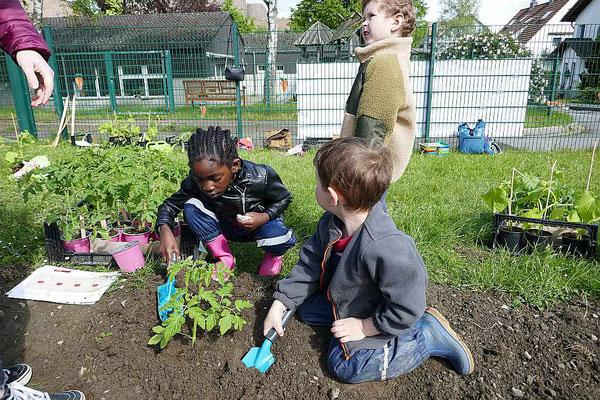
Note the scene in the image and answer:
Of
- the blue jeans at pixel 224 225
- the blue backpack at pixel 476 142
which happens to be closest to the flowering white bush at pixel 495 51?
the blue backpack at pixel 476 142

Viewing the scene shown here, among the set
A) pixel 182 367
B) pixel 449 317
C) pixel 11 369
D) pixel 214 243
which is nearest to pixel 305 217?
pixel 214 243

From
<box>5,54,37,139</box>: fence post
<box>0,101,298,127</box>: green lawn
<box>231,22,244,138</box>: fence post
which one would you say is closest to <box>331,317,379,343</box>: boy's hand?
<box>231,22,244,138</box>: fence post

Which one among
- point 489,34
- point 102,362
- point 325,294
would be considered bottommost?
point 102,362

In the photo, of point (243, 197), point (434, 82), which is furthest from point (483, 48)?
point (243, 197)

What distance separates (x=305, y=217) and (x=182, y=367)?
1.98 m

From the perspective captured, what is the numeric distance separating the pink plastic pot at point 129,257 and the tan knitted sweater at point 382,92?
60.4 inches

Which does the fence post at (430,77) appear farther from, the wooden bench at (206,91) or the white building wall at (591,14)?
the white building wall at (591,14)

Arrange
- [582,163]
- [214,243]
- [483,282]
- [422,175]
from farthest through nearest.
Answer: [582,163] < [422,175] < [214,243] < [483,282]

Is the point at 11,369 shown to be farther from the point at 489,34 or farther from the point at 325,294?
the point at 489,34

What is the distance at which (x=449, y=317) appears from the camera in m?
2.13

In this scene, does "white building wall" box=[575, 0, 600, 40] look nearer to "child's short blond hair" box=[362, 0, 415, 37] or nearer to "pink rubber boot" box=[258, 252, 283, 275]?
"child's short blond hair" box=[362, 0, 415, 37]

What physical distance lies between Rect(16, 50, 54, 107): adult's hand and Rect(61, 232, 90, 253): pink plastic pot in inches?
53.3

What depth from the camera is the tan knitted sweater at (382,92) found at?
1970mm

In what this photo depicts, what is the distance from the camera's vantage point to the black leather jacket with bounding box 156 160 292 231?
254 centimetres
